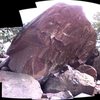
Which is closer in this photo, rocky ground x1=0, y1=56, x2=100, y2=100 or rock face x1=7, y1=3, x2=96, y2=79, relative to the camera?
rocky ground x1=0, y1=56, x2=100, y2=100

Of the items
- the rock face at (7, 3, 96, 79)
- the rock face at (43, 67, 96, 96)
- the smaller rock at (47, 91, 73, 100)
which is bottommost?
the smaller rock at (47, 91, 73, 100)

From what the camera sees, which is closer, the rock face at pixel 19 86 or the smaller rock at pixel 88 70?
the rock face at pixel 19 86

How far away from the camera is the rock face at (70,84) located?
459 centimetres

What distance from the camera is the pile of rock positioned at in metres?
4.53

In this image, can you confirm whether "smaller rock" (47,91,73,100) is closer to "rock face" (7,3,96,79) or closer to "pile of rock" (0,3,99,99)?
"pile of rock" (0,3,99,99)

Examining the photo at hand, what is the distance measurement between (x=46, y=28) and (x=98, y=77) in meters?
1.00

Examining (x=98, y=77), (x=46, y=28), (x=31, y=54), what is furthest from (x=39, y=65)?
(x=98, y=77)

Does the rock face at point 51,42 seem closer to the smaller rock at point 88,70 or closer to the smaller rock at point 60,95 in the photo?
the smaller rock at point 88,70

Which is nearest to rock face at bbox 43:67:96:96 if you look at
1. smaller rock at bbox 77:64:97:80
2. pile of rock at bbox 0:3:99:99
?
pile of rock at bbox 0:3:99:99

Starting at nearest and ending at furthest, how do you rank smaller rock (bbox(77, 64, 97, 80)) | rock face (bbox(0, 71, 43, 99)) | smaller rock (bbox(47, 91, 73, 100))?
rock face (bbox(0, 71, 43, 99))
smaller rock (bbox(47, 91, 73, 100))
smaller rock (bbox(77, 64, 97, 80))

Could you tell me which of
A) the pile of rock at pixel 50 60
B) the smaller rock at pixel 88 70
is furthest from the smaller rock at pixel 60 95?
the smaller rock at pixel 88 70

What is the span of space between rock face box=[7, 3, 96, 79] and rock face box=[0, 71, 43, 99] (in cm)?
9

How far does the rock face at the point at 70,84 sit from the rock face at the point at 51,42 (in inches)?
5.8

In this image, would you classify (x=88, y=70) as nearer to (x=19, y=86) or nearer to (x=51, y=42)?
(x=51, y=42)
